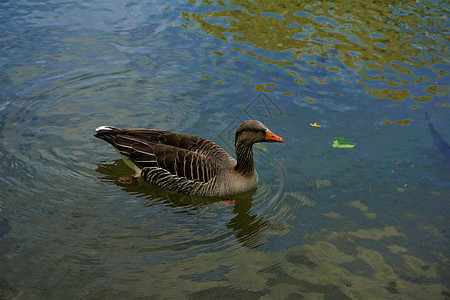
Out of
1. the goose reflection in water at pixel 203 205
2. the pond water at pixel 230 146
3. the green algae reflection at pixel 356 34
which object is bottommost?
the goose reflection in water at pixel 203 205

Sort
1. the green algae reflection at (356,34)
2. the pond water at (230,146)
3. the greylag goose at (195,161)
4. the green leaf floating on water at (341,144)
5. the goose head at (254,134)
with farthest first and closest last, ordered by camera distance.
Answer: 1. the green algae reflection at (356,34)
2. the green leaf floating on water at (341,144)
3. the greylag goose at (195,161)
4. the goose head at (254,134)
5. the pond water at (230,146)

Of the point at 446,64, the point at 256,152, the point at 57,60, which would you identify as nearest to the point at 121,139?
the point at 256,152

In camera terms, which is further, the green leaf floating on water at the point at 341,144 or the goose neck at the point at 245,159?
the green leaf floating on water at the point at 341,144

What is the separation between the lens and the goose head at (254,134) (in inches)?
300

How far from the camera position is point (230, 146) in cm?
900

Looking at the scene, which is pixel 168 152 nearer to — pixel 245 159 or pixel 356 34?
pixel 245 159

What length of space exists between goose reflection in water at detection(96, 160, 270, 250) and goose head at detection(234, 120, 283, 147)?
891mm

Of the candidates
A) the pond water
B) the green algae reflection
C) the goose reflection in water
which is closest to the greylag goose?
the goose reflection in water

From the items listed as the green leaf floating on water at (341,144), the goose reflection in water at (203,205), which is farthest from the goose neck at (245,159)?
the green leaf floating on water at (341,144)

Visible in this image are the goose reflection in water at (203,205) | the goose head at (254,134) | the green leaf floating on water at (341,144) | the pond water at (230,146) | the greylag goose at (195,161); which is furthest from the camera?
the green leaf floating on water at (341,144)

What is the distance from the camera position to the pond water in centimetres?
615

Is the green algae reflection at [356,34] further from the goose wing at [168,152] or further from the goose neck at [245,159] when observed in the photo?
the goose wing at [168,152]

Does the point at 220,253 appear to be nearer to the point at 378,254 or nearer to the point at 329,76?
the point at 378,254

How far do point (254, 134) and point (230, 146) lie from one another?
141cm
